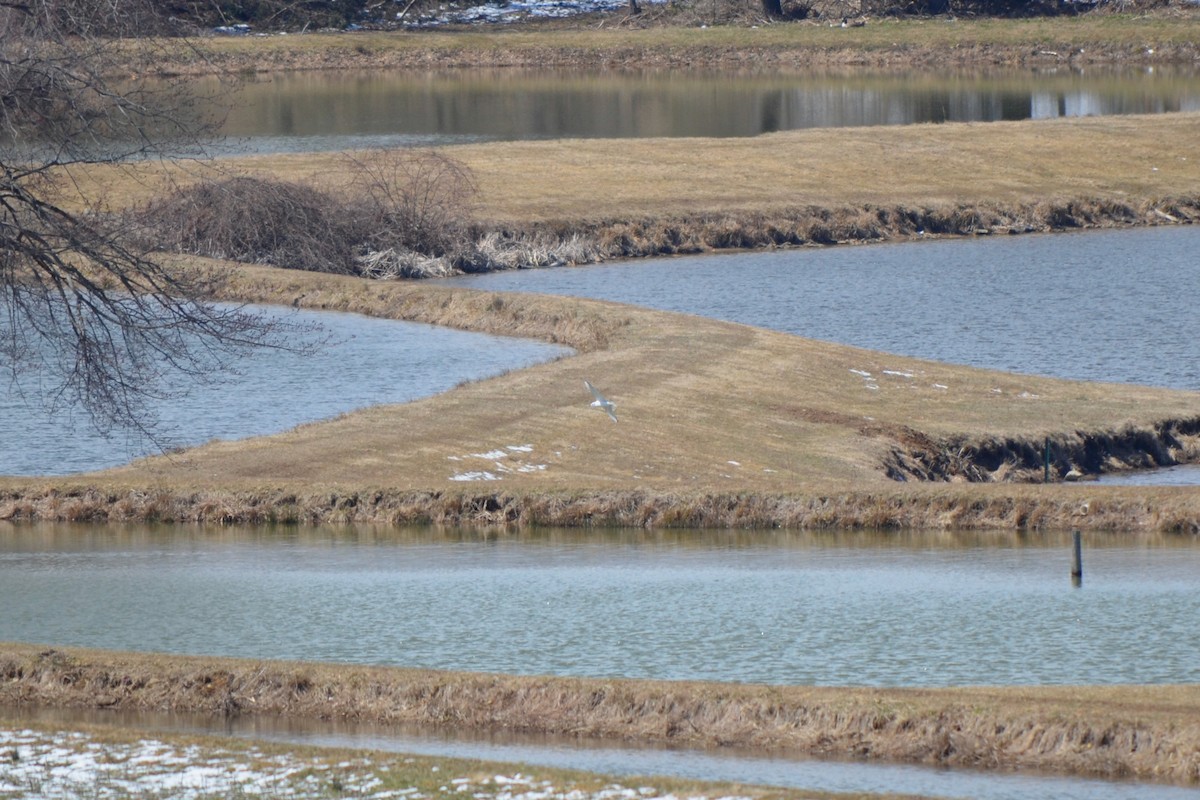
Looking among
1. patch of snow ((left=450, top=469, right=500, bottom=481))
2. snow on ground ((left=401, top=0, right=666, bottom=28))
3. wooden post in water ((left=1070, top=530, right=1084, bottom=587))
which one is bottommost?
patch of snow ((left=450, top=469, right=500, bottom=481))

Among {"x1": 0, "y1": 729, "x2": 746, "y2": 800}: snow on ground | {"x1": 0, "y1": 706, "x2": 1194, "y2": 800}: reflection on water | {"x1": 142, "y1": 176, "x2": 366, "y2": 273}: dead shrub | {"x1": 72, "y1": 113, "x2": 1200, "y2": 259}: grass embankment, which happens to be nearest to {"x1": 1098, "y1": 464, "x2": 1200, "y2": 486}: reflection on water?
{"x1": 0, "y1": 706, "x2": 1194, "y2": 800}: reflection on water

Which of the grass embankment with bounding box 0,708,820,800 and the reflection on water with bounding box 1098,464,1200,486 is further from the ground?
the grass embankment with bounding box 0,708,820,800

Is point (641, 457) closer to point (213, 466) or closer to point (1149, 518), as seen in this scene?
point (213, 466)

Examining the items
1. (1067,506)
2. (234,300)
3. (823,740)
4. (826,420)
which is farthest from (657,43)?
(823,740)

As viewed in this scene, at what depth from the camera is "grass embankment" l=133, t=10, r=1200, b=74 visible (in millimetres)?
102500

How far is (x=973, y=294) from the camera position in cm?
4584

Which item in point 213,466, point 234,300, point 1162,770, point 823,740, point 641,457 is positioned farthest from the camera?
point 234,300

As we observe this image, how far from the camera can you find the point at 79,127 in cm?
1705

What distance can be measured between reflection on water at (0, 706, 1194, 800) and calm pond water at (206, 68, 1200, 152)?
56.6 m

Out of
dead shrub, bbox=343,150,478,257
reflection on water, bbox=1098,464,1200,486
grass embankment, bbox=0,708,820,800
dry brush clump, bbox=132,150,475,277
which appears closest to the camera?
grass embankment, bbox=0,708,820,800

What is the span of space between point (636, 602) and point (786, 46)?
3657 inches

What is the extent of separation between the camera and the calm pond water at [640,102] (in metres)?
77.1

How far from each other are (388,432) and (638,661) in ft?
37.6

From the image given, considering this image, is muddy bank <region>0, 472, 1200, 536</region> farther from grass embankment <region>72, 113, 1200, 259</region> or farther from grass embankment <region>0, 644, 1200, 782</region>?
grass embankment <region>72, 113, 1200, 259</region>
